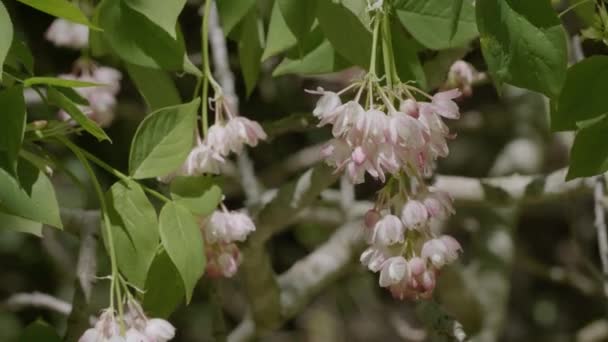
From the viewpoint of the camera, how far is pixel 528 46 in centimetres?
73

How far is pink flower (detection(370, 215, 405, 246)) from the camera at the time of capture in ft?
2.61

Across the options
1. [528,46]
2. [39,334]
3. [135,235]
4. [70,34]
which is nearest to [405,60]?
[528,46]

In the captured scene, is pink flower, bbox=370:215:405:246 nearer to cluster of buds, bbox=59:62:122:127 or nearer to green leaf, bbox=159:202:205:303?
green leaf, bbox=159:202:205:303

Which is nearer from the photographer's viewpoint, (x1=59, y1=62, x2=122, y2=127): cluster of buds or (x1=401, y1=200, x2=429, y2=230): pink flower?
(x1=401, y1=200, x2=429, y2=230): pink flower

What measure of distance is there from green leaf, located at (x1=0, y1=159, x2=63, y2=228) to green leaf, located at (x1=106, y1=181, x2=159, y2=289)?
0.19 feet

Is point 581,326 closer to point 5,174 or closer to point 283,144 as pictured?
point 283,144

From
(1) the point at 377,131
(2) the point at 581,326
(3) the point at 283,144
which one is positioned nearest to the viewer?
(1) the point at 377,131

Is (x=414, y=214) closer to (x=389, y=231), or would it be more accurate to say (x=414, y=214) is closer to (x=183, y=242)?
(x=389, y=231)

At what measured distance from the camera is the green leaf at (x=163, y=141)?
874mm

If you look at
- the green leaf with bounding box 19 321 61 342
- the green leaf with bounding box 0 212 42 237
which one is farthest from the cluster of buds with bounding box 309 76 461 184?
the green leaf with bounding box 19 321 61 342

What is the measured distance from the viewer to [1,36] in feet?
2.48

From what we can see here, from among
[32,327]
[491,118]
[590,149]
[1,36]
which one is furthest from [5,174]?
[491,118]

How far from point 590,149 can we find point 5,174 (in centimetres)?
43

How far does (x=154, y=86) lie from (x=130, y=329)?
0.24 m
